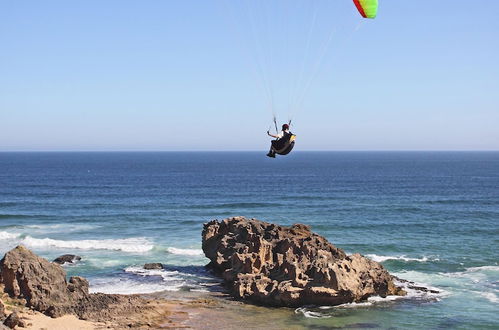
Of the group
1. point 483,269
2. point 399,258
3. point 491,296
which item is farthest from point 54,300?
point 483,269

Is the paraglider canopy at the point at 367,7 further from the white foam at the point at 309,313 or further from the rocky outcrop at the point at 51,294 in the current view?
the rocky outcrop at the point at 51,294

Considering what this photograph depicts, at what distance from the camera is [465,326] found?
2319cm

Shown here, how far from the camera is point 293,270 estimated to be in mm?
25328

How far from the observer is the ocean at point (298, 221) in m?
24.9

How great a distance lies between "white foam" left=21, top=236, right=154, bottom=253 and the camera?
3922 centimetres

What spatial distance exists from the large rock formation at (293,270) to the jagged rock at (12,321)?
1005 centimetres

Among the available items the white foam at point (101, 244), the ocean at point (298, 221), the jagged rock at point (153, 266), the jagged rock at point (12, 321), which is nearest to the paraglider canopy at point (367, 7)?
the ocean at point (298, 221)

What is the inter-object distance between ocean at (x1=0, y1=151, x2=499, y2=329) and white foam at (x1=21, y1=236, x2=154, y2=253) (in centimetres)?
9

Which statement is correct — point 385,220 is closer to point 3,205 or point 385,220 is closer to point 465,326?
point 465,326

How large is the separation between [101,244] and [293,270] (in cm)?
1979

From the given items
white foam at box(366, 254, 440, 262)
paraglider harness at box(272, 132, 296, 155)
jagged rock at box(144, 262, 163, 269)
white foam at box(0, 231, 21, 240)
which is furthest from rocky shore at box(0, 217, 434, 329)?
white foam at box(0, 231, 21, 240)

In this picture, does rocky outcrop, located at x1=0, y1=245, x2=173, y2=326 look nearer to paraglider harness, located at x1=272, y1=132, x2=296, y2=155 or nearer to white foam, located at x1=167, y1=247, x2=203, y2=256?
paraglider harness, located at x1=272, y1=132, x2=296, y2=155

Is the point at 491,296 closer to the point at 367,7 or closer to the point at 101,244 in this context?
the point at 367,7

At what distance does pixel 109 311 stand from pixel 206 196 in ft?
171
